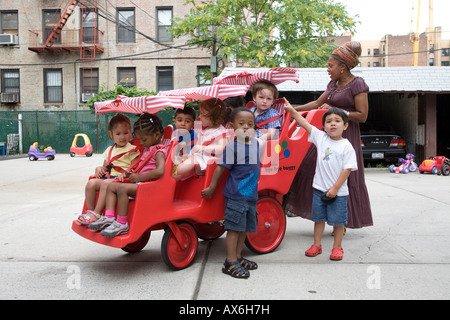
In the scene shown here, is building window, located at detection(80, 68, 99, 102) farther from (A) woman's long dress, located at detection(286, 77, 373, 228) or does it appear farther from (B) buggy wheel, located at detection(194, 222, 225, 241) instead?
(A) woman's long dress, located at detection(286, 77, 373, 228)

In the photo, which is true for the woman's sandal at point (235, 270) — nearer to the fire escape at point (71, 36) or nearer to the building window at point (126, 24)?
the building window at point (126, 24)

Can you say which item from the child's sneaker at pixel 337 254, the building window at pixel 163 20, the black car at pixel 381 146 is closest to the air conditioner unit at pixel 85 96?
the building window at pixel 163 20

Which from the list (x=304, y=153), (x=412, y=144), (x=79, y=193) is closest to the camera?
(x=304, y=153)

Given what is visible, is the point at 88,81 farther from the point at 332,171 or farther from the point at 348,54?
the point at 332,171

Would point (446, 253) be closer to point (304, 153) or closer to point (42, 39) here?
point (304, 153)

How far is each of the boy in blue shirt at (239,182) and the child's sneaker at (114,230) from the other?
0.70 meters

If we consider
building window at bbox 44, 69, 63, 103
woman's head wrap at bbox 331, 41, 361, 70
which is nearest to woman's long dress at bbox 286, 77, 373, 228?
woman's head wrap at bbox 331, 41, 361, 70

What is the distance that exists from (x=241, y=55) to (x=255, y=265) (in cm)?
1404

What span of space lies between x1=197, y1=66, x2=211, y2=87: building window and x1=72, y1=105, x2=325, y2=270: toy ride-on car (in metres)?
17.0

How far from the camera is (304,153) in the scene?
4.23 metres

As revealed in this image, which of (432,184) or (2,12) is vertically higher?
(2,12)

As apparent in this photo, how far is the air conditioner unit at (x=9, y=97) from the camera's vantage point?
76.3ft

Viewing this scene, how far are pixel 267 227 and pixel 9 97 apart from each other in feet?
77.6
